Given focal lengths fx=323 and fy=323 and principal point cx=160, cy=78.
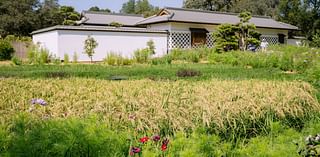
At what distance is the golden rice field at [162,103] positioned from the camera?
2.43m

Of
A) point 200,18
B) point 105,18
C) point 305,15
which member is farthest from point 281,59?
point 305,15

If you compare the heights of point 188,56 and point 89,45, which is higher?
point 89,45

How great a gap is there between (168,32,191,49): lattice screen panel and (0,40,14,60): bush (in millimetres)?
8309

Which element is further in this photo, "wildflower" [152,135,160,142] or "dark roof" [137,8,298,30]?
"dark roof" [137,8,298,30]

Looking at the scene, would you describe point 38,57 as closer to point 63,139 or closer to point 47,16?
point 63,139

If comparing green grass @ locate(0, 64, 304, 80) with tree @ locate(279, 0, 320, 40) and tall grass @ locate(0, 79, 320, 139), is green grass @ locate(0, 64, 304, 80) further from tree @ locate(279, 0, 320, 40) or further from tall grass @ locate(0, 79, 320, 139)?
tree @ locate(279, 0, 320, 40)

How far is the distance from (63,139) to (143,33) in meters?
15.6

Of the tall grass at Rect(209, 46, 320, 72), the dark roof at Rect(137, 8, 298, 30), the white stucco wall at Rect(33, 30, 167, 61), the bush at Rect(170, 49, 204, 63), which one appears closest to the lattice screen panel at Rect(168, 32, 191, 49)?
the white stucco wall at Rect(33, 30, 167, 61)

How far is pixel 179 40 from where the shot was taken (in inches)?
755

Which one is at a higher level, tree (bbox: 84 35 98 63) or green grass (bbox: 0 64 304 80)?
tree (bbox: 84 35 98 63)

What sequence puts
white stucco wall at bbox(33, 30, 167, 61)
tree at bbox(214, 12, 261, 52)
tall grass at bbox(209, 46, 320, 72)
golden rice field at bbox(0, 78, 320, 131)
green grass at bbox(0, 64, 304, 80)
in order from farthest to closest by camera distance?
tree at bbox(214, 12, 261, 52) → white stucco wall at bbox(33, 30, 167, 61) → tall grass at bbox(209, 46, 320, 72) → green grass at bbox(0, 64, 304, 80) → golden rice field at bbox(0, 78, 320, 131)

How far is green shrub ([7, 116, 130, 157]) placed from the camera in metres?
1.78

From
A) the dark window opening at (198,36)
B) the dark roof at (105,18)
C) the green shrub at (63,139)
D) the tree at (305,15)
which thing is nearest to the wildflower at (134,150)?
the green shrub at (63,139)

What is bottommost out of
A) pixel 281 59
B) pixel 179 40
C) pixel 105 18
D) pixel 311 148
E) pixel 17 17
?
pixel 311 148
